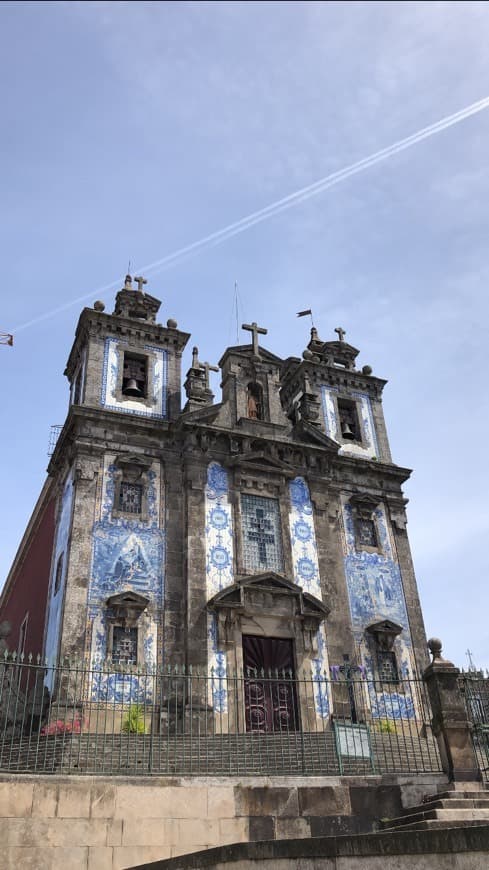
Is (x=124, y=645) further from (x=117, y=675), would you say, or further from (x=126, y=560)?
(x=126, y=560)

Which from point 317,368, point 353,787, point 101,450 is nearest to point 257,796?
point 353,787

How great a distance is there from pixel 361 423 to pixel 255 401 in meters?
4.33

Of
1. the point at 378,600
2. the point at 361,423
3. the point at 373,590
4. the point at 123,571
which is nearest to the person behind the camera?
the point at 123,571

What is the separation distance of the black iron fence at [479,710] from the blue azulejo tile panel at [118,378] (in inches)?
478

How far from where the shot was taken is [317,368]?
26250mm

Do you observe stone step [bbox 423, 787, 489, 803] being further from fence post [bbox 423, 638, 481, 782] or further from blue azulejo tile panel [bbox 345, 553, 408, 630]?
blue azulejo tile panel [bbox 345, 553, 408, 630]

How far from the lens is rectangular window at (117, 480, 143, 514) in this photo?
65.4 ft

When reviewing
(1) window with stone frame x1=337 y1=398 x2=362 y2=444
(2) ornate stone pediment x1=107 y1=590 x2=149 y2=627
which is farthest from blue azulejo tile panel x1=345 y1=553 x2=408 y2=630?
(2) ornate stone pediment x1=107 y1=590 x2=149 y2=627

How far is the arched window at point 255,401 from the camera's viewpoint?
23.3 meters

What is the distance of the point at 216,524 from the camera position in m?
20.3

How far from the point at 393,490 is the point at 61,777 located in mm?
16297

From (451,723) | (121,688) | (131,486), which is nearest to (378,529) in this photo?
(131,486)

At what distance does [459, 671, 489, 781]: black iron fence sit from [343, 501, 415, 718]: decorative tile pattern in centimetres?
646

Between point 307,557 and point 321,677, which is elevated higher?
point 307,557
